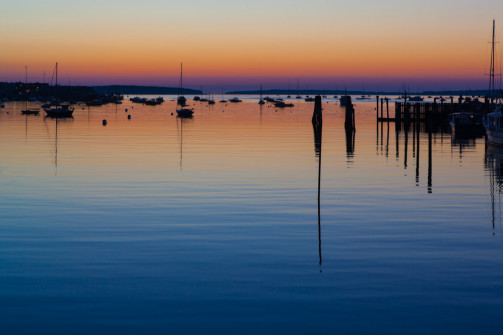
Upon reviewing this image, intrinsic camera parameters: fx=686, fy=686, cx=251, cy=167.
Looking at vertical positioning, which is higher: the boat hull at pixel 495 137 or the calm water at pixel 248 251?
the boat hull at pixel 495 137

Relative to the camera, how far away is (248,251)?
1551 centimetres

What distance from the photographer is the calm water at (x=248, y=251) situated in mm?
10703

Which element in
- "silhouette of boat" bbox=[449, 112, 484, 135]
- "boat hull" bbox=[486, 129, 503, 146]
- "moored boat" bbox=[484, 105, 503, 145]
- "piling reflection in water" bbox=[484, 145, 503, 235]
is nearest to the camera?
"piling reflection in water" bbox=[484, 145, 503, 235]

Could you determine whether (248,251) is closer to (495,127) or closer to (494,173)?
(494,173)

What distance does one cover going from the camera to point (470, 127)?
73.4m

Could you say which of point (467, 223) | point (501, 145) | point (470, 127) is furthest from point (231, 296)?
point (470, 127)

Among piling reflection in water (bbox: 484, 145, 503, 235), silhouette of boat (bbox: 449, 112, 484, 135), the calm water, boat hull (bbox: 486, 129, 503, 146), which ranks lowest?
the calm water

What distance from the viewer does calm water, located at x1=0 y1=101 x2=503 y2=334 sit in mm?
10703

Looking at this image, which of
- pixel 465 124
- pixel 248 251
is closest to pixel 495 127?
pixel 465 124

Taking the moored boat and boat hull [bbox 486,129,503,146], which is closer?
boat hull [bbox 486,129,503,146]

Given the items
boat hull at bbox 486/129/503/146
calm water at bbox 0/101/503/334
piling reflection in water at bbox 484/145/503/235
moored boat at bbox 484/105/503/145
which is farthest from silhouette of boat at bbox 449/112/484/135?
calm water at bbox 0/101/503/334

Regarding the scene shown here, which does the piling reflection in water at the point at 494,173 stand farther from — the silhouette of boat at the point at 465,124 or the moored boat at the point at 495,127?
the silhouette of boat at the point at 465,124

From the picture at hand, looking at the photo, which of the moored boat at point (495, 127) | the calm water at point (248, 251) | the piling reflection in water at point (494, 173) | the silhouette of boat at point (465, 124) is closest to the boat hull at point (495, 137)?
the moored boat at point (495, 127)

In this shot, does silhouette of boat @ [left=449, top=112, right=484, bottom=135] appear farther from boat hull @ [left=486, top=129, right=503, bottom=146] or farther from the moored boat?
boat hull @ [left=486, top=129, right=503, bottom=146]
